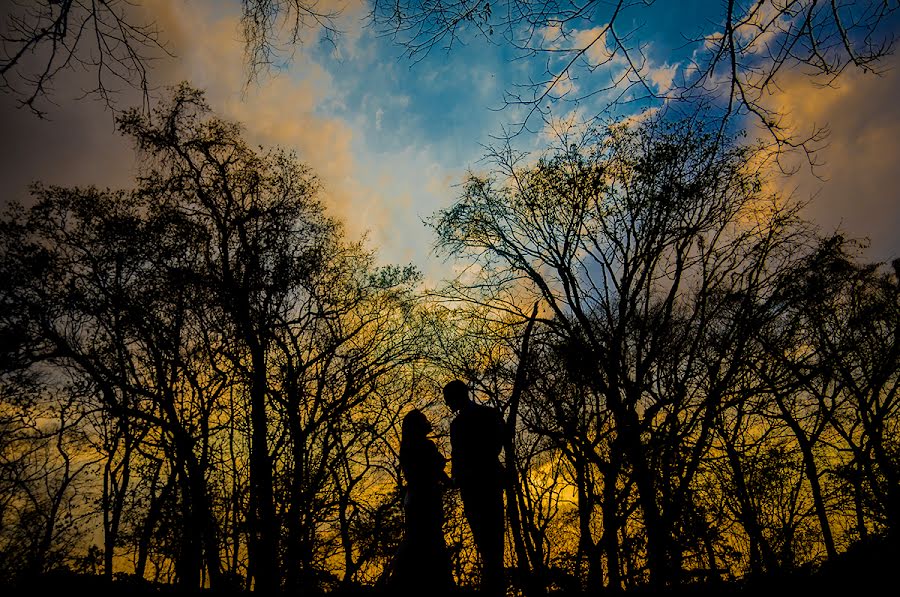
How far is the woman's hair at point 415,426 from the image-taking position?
4.36 m

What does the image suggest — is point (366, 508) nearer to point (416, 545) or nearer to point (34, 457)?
point (34, 457)

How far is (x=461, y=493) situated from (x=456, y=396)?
3.32 ft

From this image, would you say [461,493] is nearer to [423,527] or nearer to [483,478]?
[483,478]

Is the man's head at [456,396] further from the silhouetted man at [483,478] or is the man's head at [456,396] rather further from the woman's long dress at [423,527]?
the woman's long dress at [423,527]

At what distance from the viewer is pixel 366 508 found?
16578mm

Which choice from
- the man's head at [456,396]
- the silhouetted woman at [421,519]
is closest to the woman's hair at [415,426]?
the silhouetted woman at [421,519]

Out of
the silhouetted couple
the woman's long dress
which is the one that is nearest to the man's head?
the silhouetted couple

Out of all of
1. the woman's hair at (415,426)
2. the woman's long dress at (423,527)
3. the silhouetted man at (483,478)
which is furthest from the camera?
the woman's hair at (415,426)

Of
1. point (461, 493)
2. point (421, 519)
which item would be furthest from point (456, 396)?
point (421, 519)

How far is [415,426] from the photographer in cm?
441

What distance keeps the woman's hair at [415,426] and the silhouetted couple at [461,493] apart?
1cm

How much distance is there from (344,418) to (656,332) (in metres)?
12.1

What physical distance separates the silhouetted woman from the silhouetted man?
0.27 metres

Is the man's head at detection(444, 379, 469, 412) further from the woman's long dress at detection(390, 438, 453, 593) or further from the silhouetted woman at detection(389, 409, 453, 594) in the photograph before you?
the woman's long dress at detection(390, 438, 453, 593)
